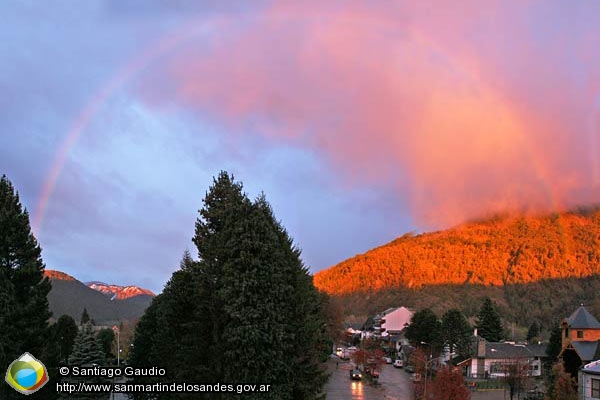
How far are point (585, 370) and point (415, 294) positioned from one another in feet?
457

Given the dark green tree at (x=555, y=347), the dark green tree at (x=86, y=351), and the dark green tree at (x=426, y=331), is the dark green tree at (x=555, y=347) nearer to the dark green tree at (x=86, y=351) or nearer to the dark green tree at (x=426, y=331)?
the dark green tree at (x=426, y=331)

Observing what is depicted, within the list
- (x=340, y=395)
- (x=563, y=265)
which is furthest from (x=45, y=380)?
(x=563, y=265)

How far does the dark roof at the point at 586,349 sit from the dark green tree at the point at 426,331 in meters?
29.2

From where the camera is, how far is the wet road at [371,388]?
2255 inches

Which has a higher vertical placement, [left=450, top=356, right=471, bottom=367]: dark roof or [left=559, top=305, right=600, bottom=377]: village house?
[left=559, top=305, right=600, bottom=377]: village house

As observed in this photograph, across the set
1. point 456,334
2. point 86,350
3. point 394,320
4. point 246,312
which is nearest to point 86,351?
point 86,350

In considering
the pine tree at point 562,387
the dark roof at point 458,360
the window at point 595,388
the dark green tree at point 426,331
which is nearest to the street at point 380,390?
the dark green tree at point 426,331

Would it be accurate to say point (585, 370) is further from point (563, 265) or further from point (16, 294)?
point (563, 265)

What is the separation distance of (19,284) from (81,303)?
116 metres

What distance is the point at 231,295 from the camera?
24734mm

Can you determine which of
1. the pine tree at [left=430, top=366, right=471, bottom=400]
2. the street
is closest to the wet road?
the street

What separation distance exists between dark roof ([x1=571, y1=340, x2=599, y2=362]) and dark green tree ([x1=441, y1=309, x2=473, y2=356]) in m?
26.2

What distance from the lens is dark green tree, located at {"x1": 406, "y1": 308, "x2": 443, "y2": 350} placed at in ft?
260

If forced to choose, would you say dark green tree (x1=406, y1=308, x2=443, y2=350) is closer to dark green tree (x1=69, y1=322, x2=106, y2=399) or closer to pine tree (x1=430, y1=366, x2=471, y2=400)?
pine tree (x1=430, y1=366, x2=471, y2=400)
